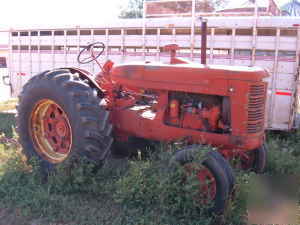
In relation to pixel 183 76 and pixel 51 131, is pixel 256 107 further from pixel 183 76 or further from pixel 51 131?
pixel 51 131

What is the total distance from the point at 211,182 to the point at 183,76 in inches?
47.4

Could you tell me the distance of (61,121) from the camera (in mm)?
4172

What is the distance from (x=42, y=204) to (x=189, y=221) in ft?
5.17

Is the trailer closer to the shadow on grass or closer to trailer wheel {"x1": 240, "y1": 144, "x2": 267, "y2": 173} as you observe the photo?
the shadow on grass

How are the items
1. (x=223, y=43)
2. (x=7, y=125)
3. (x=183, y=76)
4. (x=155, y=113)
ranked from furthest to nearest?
1. (x=7, y=125)
2. (x=223, y=43)
3. (x=155, y=113)
4. (x=183, y=76)

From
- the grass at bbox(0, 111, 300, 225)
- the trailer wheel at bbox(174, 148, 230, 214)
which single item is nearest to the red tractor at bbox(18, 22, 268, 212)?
the trailer wheel at bbox(174, 148, 230, 214)

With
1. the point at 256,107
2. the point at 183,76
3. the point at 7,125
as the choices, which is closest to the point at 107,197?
the point at 183,76

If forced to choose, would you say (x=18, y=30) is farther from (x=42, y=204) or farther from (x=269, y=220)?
(x=269, y=220)

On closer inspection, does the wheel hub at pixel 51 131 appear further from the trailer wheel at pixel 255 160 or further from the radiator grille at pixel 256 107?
the trailer wheel at pixel 255 160

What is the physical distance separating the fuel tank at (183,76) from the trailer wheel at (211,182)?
777 mm

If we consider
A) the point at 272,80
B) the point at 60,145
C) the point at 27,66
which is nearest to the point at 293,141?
Result: the point at 272,80

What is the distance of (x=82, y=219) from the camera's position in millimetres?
3275

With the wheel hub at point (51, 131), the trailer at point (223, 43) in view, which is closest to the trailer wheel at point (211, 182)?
the wheel hub at point (51, 131)

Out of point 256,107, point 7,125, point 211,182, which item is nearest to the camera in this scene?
point 211,182
